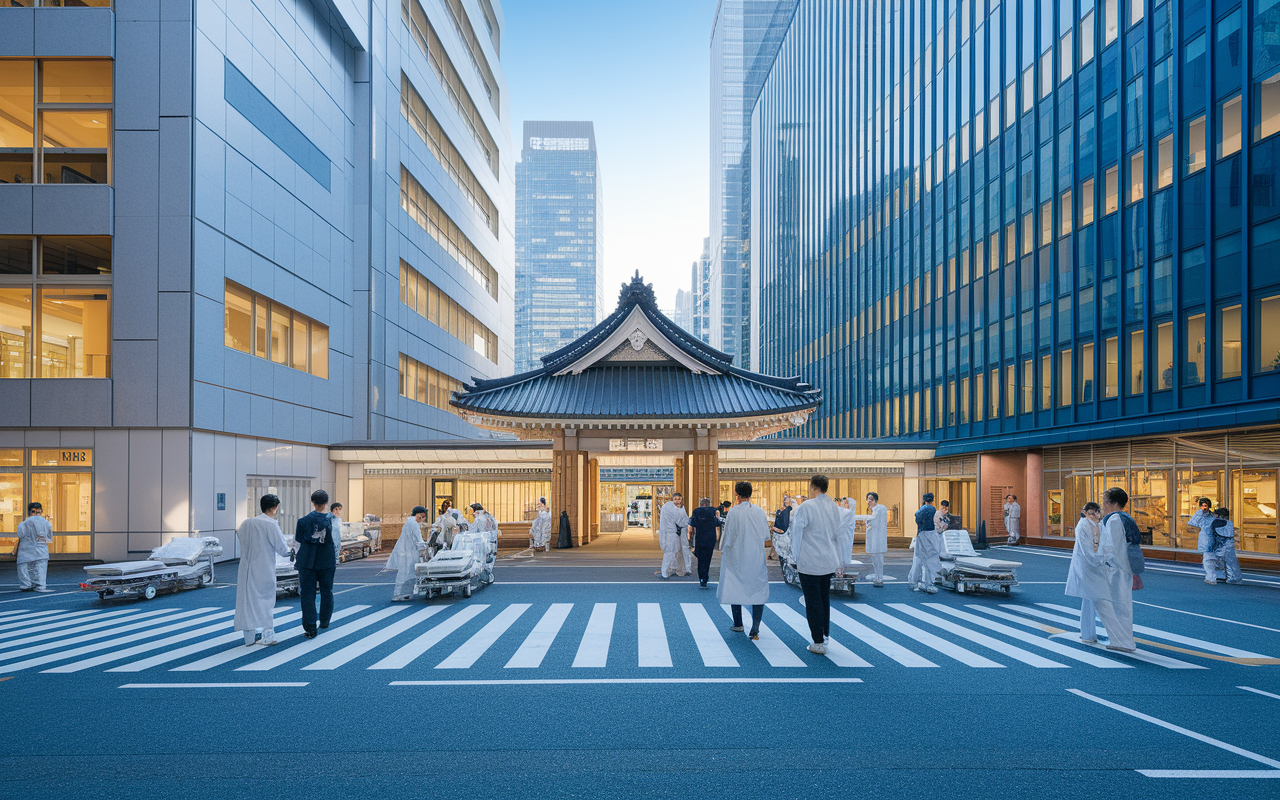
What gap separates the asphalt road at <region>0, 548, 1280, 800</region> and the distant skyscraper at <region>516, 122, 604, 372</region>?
17243 centimetres

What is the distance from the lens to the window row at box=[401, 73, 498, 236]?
111ft

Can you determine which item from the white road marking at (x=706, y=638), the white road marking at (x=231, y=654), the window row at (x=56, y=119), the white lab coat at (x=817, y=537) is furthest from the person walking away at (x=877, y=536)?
the window row at (x=56, y=119)

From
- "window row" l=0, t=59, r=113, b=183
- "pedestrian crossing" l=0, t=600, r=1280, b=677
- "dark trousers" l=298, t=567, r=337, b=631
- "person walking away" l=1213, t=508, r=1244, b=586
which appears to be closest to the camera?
"pedestrian crossing" l=0, t=600, r=1280, b=677

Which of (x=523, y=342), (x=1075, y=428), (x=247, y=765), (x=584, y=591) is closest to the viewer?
(x=247, y=765)

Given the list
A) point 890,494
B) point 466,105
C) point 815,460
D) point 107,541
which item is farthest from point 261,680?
point 466,105

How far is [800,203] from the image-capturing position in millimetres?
64812

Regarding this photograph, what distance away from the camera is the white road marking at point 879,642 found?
27.7 ft

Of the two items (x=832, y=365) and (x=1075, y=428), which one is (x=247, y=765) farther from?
(x=832, y=365)

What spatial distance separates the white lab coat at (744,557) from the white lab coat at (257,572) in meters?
5.82

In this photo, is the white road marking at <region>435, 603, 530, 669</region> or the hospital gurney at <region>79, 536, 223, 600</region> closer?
the white road marking at <region>435, 603, 530, 669</region>

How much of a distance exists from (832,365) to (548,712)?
48.9m

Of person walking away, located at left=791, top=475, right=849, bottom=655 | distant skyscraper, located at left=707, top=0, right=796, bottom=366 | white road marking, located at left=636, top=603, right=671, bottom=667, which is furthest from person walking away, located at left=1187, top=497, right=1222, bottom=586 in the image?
distant skyscraper, located at left=707, top=0, right=796, bottom=366

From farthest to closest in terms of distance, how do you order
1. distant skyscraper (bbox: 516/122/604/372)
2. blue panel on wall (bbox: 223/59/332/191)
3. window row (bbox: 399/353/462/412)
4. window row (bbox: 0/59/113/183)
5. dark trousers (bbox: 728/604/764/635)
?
distant skyscraper (bbox: 516/122/604/372), window row (bbox: 399/353/462/412), blue panel on wall (bbox: 223/59/332/191), window row (bbox: 0/59/113/183), dark trousers (bbox: 728/604/764/635)

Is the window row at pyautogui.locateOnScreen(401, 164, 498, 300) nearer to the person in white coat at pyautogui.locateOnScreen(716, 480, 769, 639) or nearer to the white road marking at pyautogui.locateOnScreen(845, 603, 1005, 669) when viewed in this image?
the person in white coat at pyautogui.locateOnScreen(716, 480, 769, 639)
